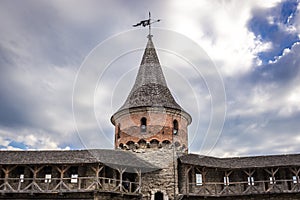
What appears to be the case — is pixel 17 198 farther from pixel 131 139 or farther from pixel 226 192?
pixel 226 192

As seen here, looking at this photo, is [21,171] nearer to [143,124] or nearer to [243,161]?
[143,124]

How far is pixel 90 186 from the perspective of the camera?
25156 mm

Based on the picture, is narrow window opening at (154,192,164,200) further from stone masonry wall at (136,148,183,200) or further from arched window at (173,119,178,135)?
arched window at (173,119,178,135)

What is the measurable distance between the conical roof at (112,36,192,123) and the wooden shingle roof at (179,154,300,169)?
5097mm

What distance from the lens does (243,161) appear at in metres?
30.1

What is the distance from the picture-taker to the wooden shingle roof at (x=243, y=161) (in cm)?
2817

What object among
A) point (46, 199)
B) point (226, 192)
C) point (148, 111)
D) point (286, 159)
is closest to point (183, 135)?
point (148, 111)

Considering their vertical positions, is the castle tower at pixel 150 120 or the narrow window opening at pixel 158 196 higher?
the castle tower at pixel 150 120

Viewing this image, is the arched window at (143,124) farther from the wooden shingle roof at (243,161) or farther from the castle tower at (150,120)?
the wooden shingle roof at (243,161)

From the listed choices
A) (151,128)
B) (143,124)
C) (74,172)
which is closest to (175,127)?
(151,128)

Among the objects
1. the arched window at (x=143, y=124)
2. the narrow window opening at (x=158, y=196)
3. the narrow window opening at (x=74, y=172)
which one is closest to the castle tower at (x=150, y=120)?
the arched window at (x=143, y=124)

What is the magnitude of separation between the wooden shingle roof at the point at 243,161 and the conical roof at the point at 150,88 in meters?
5.10

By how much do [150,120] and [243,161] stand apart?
28.6ft

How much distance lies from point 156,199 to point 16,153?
11948 mm
